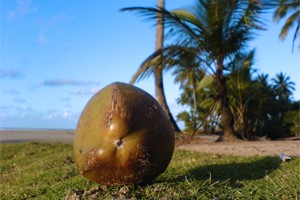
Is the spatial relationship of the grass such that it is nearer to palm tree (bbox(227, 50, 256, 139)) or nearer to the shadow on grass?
the shadow on grass

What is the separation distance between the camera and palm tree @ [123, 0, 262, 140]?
37.4 ft

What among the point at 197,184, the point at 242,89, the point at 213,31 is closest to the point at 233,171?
the point at 197,184

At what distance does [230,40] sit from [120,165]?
8.64 metres

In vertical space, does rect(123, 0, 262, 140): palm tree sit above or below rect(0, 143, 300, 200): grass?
above

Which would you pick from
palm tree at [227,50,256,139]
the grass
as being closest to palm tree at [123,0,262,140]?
palm tree at [227,50,256,139]

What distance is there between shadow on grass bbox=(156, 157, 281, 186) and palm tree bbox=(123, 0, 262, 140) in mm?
5624

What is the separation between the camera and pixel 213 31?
1154cm

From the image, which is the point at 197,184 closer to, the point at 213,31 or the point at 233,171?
the point at 233,171

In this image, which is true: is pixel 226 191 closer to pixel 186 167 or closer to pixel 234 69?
pixel 186 167

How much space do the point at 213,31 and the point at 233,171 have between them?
264 inches

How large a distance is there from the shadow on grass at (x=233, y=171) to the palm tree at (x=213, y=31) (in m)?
5.62

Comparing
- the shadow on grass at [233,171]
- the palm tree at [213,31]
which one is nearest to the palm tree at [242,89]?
the palm tree at [213,31]

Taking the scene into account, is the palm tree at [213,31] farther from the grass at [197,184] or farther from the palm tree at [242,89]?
the grass at [197,184]

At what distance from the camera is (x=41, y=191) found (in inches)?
183
